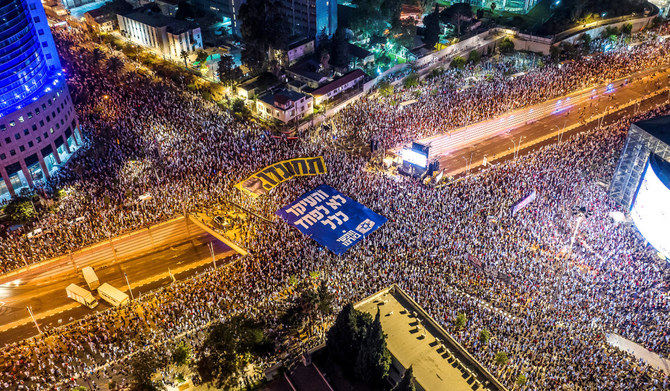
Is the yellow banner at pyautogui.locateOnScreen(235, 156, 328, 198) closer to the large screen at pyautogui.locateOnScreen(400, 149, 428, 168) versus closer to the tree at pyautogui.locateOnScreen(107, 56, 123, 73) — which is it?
the large screen at pyautogui.locateOnScreen(400, 149, 428, 168)

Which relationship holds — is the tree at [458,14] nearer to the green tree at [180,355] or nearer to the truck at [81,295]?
the truck at [81,295]

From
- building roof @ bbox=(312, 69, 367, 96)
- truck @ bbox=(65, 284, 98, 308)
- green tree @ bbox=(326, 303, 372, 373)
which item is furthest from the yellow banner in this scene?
green tree @ bbox=(326, 303, 372, 373)

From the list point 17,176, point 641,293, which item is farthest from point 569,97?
point 17,176

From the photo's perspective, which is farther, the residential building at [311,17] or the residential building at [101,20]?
the residential building at [101,20]

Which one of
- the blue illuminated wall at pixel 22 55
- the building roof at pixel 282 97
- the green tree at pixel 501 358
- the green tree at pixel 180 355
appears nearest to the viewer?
the green tree at pixel 501 358

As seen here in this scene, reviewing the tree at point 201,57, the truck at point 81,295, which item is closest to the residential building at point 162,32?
the tree at point 201,57

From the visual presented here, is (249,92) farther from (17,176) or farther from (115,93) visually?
(17,176)

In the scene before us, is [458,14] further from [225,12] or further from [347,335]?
[347,335]
